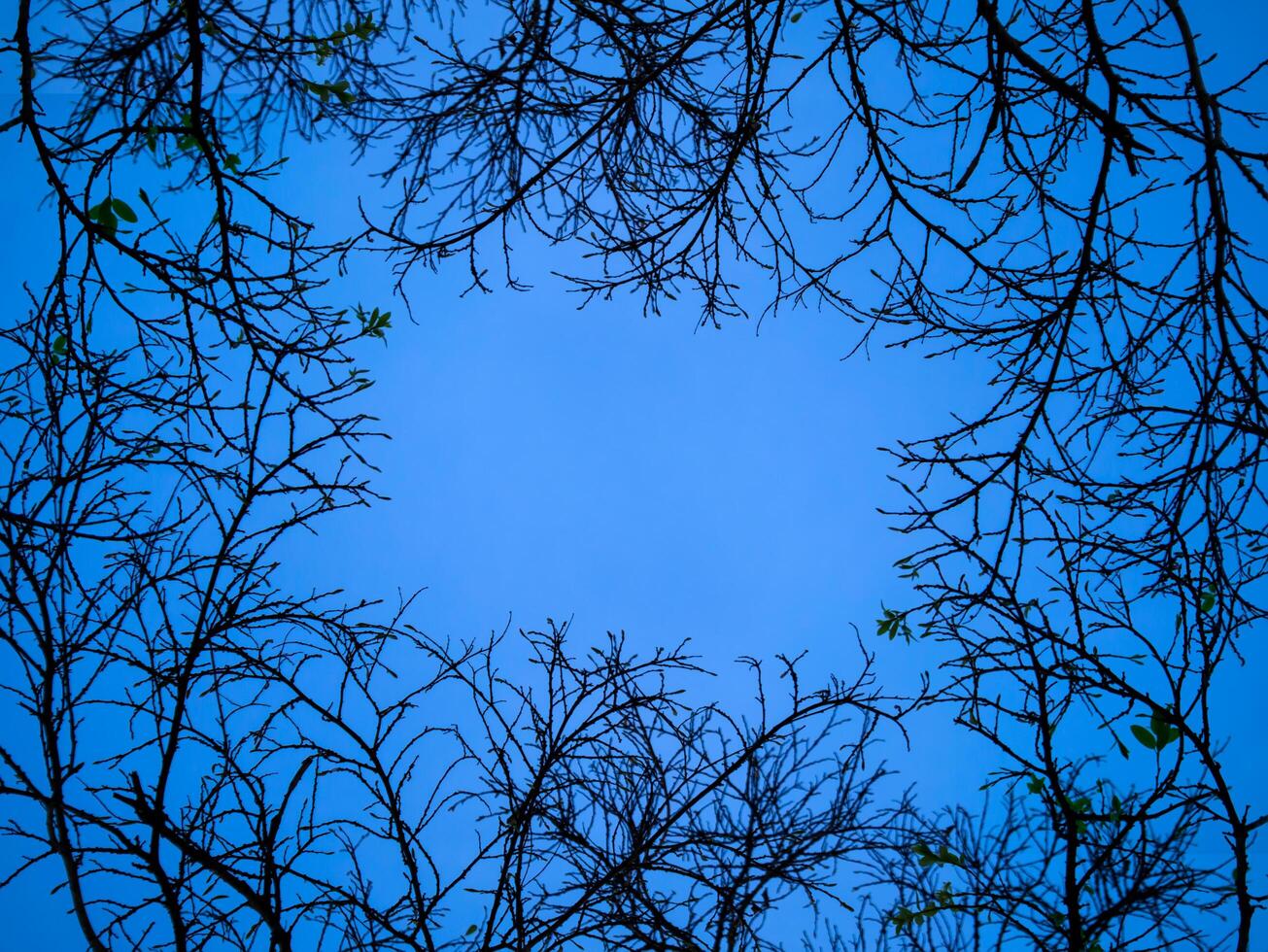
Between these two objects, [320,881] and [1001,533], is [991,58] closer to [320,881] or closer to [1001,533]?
[1001,533]

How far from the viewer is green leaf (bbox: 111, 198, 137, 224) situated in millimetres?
1908

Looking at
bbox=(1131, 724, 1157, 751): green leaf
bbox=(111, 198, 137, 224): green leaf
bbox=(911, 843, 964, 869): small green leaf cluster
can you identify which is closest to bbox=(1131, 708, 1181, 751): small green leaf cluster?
bbox=(1131, 724, 1157, 751): green leaf

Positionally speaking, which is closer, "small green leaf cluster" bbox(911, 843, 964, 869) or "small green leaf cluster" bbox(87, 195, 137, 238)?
"small green leaf cluster" bbox(87, 195, 137, 238)

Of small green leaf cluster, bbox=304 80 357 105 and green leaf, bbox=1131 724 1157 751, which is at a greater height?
small green leaf cluster, bbox=304 80 357 105

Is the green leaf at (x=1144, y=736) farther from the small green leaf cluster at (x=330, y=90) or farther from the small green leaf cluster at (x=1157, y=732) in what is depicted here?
the small green leaf cluster at (x=330, y=90)

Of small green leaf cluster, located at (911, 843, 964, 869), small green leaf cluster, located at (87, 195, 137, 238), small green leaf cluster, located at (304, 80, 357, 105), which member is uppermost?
small green leaf cluster, located at (304, 80, 357, 105)

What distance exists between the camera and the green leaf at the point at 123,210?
6.26 feet

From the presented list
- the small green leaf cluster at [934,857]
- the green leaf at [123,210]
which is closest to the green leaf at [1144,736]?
the small green leaf cluster at [934,857]

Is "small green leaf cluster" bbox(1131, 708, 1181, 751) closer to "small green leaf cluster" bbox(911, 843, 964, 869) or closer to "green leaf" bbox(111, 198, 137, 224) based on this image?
"small green leaf cluster" bbox(911, 843, 964, 869)

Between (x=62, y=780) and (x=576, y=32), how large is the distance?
127 inches

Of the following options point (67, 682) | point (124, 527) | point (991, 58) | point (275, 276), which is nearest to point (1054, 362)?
point (991, 58)

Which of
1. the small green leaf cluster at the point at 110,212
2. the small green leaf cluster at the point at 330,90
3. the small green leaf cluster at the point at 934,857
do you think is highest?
the small green leaf cluster at the point at 330,90

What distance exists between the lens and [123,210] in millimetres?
1925

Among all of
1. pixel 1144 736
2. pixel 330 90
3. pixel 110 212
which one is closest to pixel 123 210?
pixel 110 212
